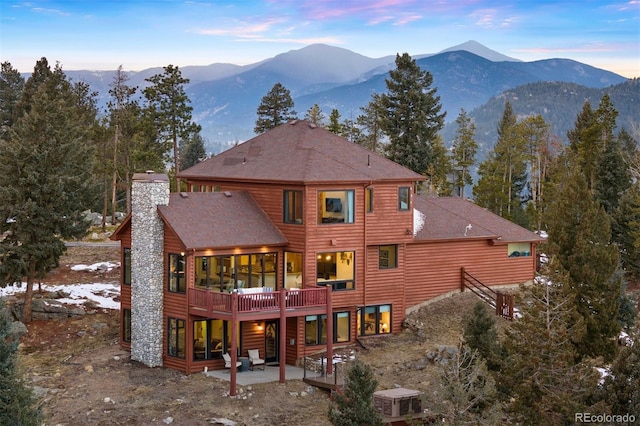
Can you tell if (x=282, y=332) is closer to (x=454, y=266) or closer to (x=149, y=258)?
(x=149, y=258)

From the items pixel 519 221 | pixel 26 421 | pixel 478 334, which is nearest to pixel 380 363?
pixel 478 334

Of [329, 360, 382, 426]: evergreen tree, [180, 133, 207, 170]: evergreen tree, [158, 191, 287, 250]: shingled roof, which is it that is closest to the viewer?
[329, 360, 382, 426]: evergreen tree

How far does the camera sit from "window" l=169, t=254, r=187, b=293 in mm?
30078

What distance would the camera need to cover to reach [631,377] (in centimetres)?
2092

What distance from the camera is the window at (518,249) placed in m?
39.0

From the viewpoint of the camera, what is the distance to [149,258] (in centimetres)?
3059

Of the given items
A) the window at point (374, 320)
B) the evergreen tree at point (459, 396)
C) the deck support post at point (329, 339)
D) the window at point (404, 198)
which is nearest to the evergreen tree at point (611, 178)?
the window at point (404, 198)

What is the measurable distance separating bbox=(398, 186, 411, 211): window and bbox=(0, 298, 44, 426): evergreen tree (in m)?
17.4

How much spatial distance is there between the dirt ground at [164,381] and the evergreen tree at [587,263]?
222 inches

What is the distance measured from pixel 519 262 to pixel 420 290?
20.3 feet

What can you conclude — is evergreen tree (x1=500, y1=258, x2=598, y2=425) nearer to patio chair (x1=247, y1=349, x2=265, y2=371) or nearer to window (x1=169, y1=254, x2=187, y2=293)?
patio chair (x1=247, y1=349, x2=265, y2=371)

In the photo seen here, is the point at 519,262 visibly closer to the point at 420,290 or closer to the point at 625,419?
the point at 420,290

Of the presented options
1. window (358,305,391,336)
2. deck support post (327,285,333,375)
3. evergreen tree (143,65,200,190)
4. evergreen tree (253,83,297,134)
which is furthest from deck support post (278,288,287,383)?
evergreen tree (253,83,297,134)

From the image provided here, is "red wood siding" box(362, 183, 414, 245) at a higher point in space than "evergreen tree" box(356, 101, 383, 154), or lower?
lower
